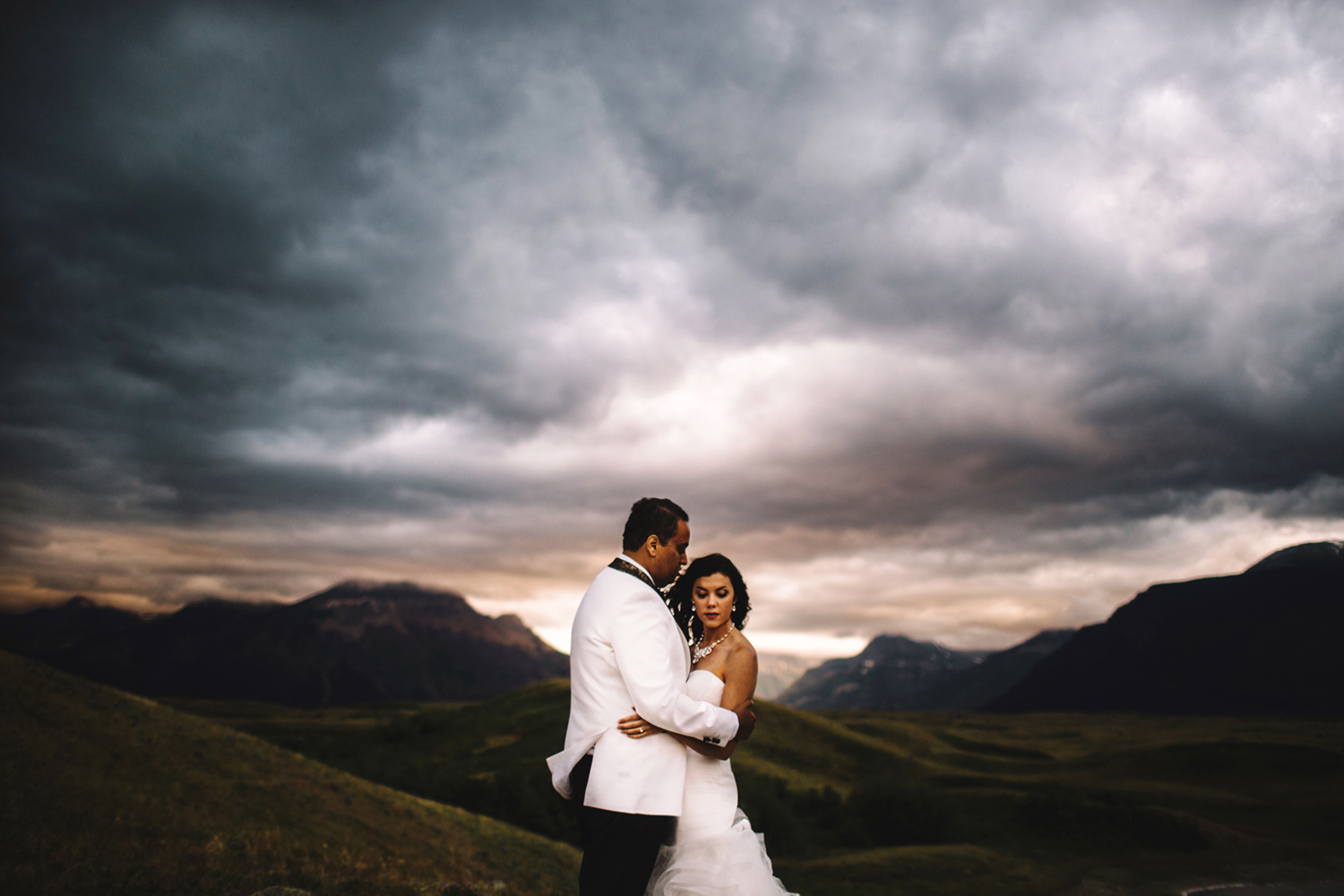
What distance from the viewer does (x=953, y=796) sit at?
58156mm

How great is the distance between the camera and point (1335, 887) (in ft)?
113

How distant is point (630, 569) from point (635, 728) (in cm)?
135

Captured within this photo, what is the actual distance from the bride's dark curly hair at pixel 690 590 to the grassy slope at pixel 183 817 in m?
9.13

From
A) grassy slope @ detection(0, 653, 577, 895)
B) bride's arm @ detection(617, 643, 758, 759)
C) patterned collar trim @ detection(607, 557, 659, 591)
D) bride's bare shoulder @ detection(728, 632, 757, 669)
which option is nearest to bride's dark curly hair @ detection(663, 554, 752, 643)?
bride's bare shoulder @ detection(728, 632, 757, 669)

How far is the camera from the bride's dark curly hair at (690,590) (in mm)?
8203

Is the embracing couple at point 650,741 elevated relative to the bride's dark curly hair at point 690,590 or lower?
lower

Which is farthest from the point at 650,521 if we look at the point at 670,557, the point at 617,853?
the point at 617,853

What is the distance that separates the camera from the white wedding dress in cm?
657

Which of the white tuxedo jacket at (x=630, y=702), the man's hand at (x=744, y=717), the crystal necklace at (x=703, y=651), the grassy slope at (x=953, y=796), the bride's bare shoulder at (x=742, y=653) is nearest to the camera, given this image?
the white tuxedo jacket at (x=630, y=702)

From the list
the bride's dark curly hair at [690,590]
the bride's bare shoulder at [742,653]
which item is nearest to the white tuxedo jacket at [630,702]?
the bride's bare shoulder at [742,653]

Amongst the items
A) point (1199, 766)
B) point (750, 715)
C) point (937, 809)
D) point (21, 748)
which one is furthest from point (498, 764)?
point (1199, 766)

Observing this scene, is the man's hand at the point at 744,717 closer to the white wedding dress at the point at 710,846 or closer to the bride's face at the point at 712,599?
the white wedding dress at the point at 710,846

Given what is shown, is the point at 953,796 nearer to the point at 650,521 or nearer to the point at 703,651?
the point at 703,651

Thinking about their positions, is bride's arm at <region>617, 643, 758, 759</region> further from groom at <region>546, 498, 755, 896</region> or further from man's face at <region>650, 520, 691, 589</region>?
man's face at <region>650, 520, 691, 589</region>
